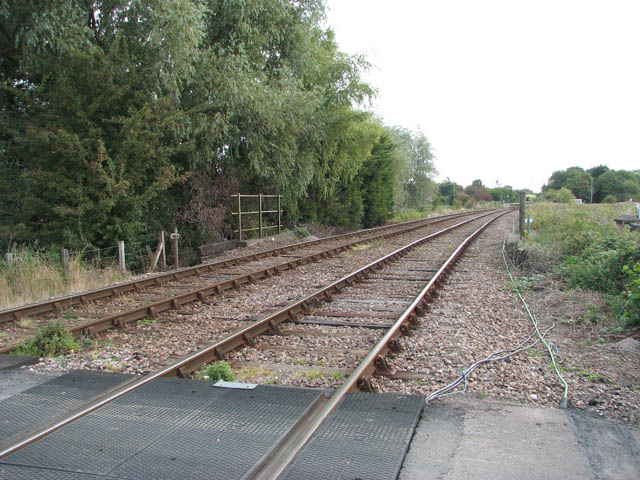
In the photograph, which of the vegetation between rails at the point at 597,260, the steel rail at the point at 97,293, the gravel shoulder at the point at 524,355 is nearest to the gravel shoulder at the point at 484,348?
the gravel shoulder at the point at 524,355

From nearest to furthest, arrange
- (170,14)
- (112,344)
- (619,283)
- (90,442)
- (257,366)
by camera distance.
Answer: (90,442)
(257,366)
(112,344)
(619,283)
(170,14)

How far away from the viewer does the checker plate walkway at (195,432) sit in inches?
118

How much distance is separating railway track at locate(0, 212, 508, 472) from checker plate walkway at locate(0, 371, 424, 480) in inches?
3.2

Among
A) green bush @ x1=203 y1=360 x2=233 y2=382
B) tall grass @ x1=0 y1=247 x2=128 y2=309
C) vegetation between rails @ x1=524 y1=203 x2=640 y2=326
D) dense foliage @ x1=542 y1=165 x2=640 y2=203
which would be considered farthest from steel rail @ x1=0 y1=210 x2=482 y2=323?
dense foliage @ x1=542 y1=165 x2=640 y2=203

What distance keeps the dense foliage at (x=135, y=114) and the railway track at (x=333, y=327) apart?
6.84m

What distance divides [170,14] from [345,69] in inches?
416

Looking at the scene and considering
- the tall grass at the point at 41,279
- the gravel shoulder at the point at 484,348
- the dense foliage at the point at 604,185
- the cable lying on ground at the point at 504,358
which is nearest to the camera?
the cable lying on ground at the point at 504,358

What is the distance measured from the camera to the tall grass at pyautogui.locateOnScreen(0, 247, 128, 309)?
907cm

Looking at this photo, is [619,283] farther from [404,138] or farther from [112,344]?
[404,138]

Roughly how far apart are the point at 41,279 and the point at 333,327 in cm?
641

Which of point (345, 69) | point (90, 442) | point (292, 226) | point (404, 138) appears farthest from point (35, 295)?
point (404, 138)

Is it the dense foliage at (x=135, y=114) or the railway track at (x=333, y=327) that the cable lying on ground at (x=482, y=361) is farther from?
the dense foliage at (x=135, y=114)

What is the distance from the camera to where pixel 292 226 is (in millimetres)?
23375

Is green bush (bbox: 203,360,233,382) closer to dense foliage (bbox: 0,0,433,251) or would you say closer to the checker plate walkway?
the checker plate walkway
